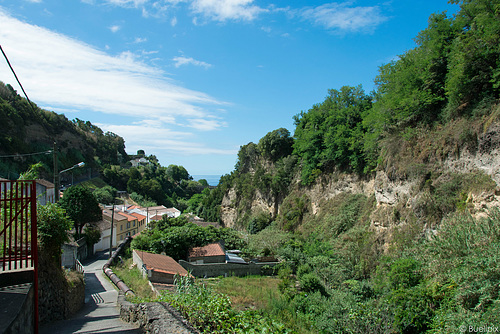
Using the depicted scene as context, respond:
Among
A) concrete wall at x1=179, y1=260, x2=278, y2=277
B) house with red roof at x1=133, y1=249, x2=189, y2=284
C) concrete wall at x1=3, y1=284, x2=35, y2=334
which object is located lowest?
concrete wall at x1=179, y1=260, x2=278, y2=277

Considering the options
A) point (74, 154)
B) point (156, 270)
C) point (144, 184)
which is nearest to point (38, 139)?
point (74, 154)

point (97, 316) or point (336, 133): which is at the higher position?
point (336, 133)

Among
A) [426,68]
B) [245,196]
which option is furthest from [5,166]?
[426,68]

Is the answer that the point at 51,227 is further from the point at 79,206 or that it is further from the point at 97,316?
the point at 79,206

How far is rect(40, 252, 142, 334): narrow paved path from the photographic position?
5773 mm

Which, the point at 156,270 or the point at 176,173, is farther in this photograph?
the point at 176,173

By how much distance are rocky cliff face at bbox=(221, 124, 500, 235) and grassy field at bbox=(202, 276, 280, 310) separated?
793 centimetres

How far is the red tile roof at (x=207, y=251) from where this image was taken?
2273 cm

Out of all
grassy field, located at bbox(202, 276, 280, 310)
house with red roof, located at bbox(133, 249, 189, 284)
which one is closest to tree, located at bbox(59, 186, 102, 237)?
house with red roof, located at bbox(133, 249, 189, 284)

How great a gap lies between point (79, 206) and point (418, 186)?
87.1 feet

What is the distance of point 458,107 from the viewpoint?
13.8 metres

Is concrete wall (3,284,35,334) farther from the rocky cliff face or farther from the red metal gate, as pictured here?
the rocky cliff face

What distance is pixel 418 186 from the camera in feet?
49.1

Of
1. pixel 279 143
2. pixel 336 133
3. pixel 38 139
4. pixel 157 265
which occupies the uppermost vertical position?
pixel 38 139
